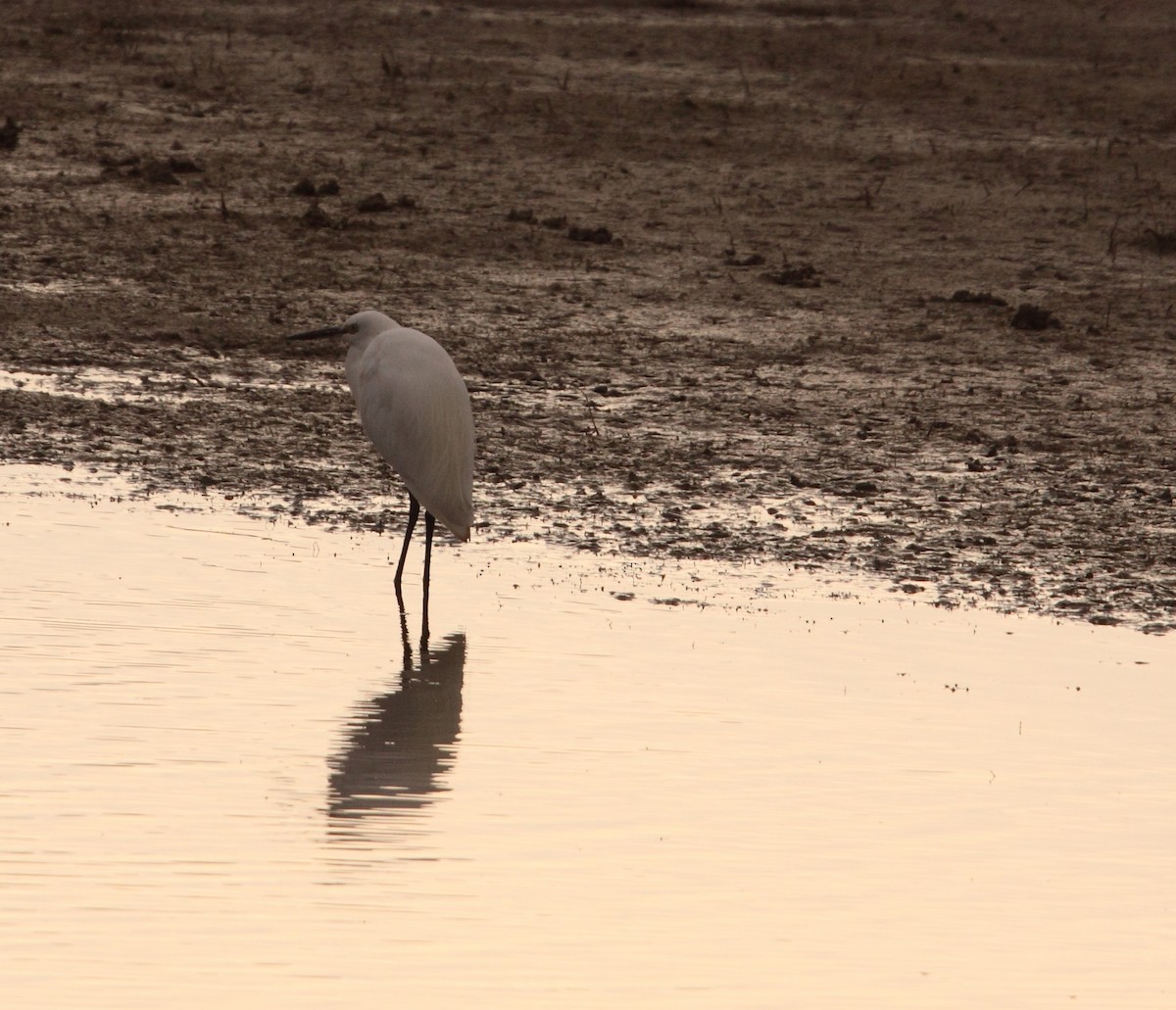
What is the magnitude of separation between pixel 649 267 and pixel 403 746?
301 inches

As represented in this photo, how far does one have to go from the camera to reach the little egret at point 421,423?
25.8 ft

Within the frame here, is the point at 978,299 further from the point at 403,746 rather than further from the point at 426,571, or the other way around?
the point at 403,746

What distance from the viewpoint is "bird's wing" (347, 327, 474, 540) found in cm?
786

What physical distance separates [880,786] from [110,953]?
83.8 inches

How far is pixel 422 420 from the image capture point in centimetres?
796

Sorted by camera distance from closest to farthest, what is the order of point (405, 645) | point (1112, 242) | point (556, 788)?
point (556, 788) → point (405, 645) → point (1112, 242)

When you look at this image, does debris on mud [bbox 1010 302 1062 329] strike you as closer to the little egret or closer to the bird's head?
the bird's head

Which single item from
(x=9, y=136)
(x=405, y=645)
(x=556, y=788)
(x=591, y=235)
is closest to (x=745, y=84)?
(x=591, y=235)

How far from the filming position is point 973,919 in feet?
15.1

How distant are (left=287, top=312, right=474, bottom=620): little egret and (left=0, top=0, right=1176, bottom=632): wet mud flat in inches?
21.0

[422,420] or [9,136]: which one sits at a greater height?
[9,136]

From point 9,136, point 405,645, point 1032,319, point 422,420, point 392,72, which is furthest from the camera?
point 392,72

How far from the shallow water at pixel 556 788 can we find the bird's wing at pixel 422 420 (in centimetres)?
29

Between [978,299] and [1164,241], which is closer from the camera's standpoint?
[978,299]
